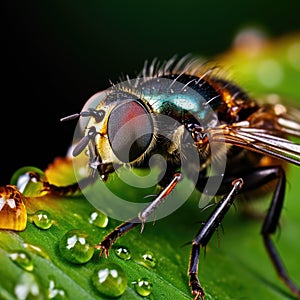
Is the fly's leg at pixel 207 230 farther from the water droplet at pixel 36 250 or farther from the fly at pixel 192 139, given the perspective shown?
the water droplet at pixel 36 250

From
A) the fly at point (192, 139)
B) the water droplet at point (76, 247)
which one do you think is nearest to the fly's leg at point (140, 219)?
the fly at point (192, 139)

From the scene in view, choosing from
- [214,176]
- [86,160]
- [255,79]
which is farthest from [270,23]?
[86,160]

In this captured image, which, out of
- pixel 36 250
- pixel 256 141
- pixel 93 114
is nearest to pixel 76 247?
pixel 36 250

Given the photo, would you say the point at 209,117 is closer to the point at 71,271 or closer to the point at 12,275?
the point at 71,271

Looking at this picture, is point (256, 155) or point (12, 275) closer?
point (12, 275)

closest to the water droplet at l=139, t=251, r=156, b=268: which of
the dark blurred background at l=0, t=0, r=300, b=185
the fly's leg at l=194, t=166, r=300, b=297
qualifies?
the fly's leg at l=194, t=166, r=300, b=297

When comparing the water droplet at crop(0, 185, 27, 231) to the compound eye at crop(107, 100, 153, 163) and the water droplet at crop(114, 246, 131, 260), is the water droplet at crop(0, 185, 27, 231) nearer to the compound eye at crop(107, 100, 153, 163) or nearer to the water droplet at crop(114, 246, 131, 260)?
the water droplet at crop(114, 246, 131, 260)

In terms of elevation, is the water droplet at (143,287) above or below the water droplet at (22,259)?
below
